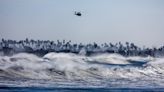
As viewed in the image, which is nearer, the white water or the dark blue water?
the dark blue water

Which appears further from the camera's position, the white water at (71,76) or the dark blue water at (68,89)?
the white water at (71,76)

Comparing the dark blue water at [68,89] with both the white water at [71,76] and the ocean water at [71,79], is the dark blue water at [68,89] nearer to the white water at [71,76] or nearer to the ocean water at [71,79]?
the ocean water at [71,79]

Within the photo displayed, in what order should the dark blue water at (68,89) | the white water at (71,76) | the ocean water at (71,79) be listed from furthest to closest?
the white water at (71,76)
the ocean water at (71,79)
the dark blue water at (68,89)

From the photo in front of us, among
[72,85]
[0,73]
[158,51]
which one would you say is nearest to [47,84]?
[72,85]

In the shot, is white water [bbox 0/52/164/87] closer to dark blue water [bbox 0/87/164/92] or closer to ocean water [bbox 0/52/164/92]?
ocean water [bbox 0/52/164/92]

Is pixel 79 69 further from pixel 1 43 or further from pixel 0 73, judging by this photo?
pixel 1 43

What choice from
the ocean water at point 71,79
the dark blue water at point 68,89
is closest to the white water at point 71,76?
the ocean water at point 71,79

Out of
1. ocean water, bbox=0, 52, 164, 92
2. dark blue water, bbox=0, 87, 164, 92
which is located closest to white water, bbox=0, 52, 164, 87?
ocean water, bbox=0, 52, 164, 92

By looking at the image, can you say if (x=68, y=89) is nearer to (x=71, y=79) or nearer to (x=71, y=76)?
(x=71, y=79)

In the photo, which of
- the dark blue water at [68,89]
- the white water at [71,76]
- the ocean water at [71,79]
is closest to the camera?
the dark blue water at [68,89]

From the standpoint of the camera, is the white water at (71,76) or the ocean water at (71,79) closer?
the ocean water at (71,79)

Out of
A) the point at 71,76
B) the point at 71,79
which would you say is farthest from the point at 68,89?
the point at 71,76
